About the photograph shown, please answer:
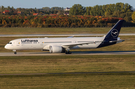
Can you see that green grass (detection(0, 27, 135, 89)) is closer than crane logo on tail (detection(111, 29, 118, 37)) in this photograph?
→ Yes

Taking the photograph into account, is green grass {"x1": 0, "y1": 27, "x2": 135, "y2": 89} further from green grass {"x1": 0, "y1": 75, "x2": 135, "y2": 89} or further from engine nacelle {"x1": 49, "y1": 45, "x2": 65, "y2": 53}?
engine nacelle {"x1": 49, "y1": 45, "x2": 65, "y2": 53}

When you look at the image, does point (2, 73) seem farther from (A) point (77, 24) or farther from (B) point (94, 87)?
(A) point (77, 24)

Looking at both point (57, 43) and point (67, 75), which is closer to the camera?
point (67, 75)

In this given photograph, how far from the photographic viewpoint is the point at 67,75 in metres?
27.0

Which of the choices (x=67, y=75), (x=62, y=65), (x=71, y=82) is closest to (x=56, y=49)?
(x=62, y=65)

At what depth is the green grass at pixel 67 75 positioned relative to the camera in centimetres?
2317

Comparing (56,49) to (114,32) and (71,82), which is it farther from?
(71,82)

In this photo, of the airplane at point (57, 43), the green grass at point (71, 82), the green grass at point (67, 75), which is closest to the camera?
the green grass at point (71, 82)

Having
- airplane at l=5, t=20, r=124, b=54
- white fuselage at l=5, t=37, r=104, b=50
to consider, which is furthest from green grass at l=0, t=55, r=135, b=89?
white fuselage at l=5, t=37, r=104, b=50

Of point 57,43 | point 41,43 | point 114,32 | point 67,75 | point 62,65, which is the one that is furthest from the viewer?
point 114,32

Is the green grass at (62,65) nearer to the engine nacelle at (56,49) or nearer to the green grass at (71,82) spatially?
the engine nacelle at (56,49)

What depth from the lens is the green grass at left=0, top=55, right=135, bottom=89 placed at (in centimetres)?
2317

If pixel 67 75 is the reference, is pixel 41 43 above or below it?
above

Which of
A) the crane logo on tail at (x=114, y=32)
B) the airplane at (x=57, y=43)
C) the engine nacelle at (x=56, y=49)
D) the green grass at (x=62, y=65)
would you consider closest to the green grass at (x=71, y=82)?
the green grass at (x=62, y=65)
